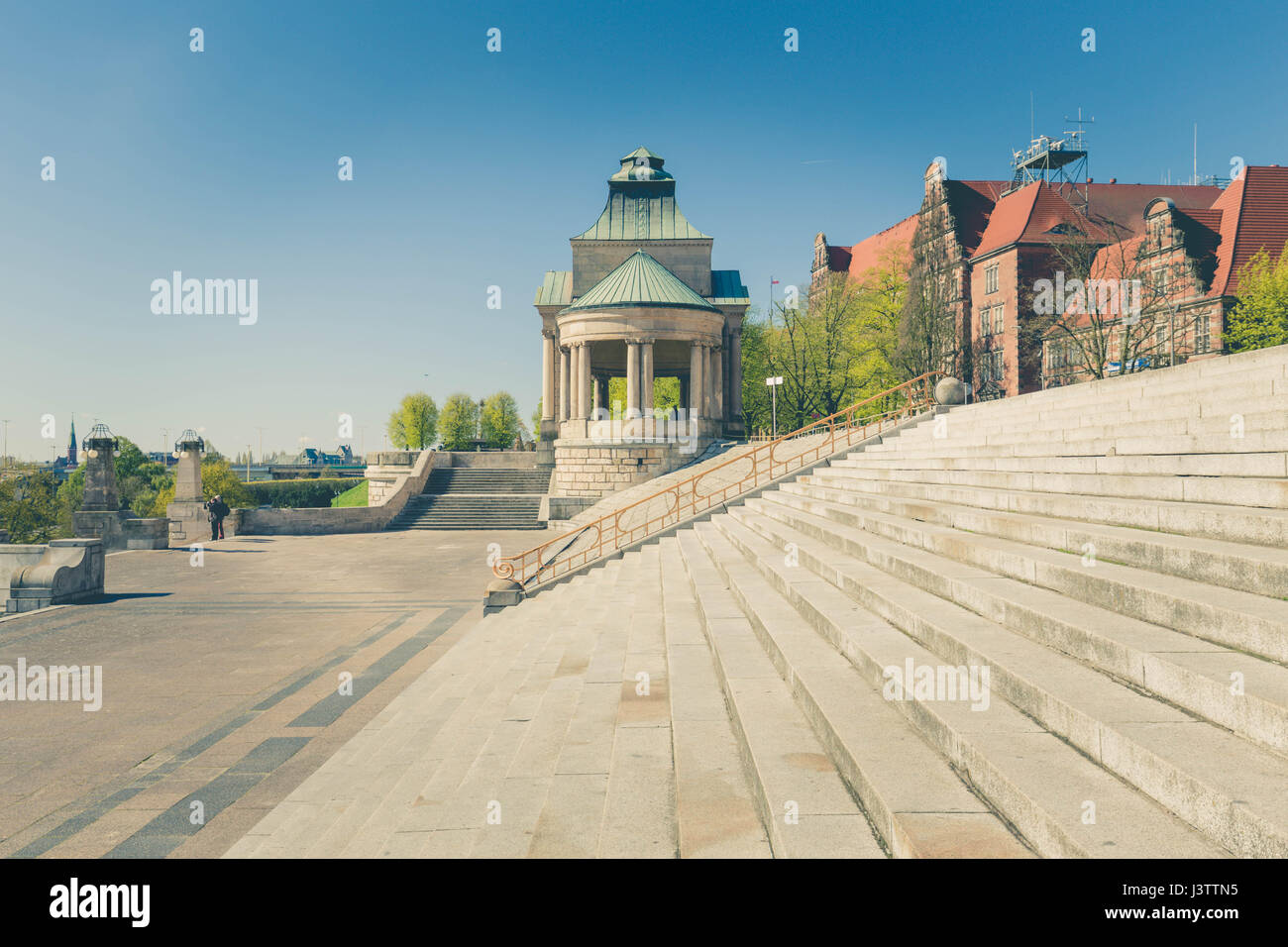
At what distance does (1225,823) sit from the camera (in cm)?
255

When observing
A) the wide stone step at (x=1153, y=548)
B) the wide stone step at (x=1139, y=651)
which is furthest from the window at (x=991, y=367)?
the wide stone step at (x=1139, y=651)

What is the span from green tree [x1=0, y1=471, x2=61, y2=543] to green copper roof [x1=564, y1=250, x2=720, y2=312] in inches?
1462

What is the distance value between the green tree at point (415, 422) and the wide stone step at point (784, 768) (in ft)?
372

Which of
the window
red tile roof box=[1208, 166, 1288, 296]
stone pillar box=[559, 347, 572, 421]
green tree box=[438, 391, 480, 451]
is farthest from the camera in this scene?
green tree box=[438, 391, 480, 451]

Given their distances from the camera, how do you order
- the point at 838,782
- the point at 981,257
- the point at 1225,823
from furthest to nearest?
the point at 981,257, the point at 838,782, the point at 1225,823

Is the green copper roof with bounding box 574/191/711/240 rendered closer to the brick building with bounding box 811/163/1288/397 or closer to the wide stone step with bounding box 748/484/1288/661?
the brick building with bounding box 811/163/1288/397

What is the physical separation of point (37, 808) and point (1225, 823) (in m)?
7.39

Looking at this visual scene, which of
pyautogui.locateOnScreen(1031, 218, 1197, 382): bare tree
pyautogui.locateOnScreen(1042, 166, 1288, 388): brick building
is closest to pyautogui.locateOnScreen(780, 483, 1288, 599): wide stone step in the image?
pyautogui.locateOnScreen(1031, 218, 1197, 382): bare tree

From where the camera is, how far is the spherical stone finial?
19.9 m

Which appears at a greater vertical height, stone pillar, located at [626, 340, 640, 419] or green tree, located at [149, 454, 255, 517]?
stone pillar, located at [626, 340, 640, 419]
